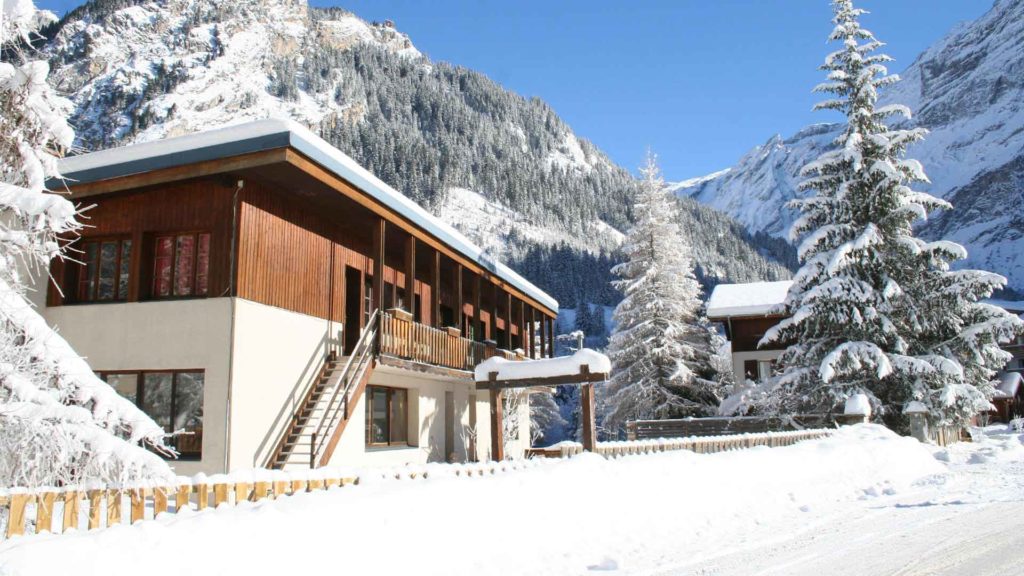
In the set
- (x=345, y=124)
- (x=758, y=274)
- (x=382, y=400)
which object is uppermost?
(x=345, y=124)

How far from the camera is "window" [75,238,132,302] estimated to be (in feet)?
46.5

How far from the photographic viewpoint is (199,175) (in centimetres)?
1326

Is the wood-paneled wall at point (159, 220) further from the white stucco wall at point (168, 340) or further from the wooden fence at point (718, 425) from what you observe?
the wooden fence at point (718, 425)

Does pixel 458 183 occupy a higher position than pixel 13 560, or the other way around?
pixel 458 183

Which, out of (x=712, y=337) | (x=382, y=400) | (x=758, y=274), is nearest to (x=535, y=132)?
(x=758, y=274)

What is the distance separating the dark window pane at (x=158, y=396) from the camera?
13203 millimetres

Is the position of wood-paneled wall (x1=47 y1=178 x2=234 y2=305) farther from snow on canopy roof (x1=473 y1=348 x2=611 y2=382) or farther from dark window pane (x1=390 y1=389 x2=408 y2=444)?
dark window pane (x1=390 y1=389 x2=408 y2=444)

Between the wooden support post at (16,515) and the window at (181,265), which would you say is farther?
the window at (181,265)

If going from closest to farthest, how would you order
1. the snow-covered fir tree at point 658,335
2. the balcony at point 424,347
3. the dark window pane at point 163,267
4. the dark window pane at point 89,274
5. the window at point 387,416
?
the dark window pane at point 163,267 → the dark window pane at point 89,274 → the balcony at point 424,347 → the window at point 387,416 → the snow-covered fir tree at point 658,335

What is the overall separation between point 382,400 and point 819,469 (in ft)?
32.9

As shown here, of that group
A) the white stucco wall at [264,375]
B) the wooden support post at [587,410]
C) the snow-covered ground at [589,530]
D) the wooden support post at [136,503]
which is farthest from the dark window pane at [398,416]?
→ the wooden support post at [136,503]

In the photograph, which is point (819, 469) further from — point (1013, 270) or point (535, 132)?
point (535, 132)

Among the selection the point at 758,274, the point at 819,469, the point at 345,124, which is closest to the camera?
the point at 819,469

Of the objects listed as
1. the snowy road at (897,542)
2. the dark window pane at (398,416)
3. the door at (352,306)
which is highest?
the door at (352,306)
